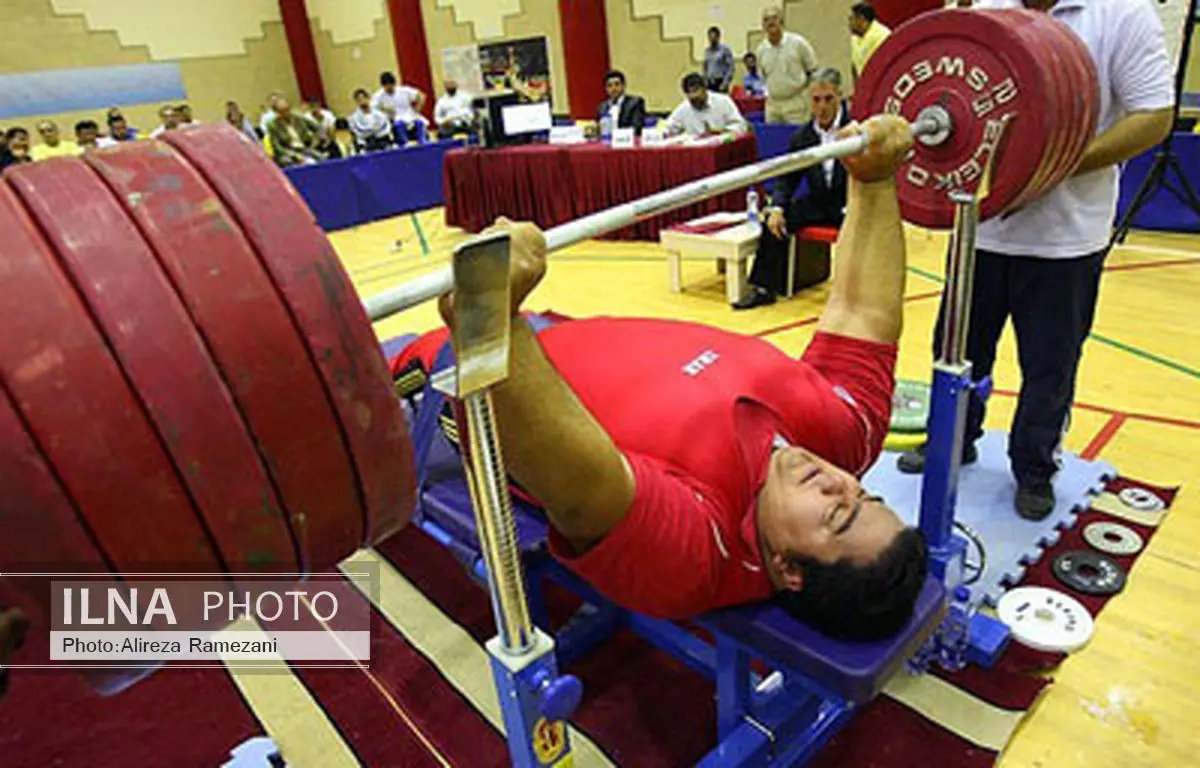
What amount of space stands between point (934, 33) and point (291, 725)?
6.58 feet

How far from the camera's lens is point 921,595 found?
50.3 inches

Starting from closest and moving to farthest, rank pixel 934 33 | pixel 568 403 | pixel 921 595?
1. pixel 568 403
2. pixel 921 595
3. pixel 934 33

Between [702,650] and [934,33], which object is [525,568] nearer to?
[702,650]

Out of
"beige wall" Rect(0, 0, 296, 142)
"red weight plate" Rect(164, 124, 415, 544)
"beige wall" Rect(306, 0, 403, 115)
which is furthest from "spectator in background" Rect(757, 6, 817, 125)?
"beige wall" Rect(0, 0, 296, 142)

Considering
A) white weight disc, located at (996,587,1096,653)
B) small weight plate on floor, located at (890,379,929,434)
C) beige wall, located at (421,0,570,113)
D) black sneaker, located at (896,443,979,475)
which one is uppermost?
beige wall, located at (421,0,570,113)

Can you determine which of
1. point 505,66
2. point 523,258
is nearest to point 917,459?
point 523,258

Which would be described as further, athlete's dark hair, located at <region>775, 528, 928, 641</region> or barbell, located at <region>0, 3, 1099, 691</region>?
athlete's dark hair, located at <region>775, 528, 928, 641</region>

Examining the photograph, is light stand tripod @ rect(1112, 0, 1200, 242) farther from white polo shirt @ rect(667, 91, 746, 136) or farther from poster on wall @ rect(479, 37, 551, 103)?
poster on wall @ rect(479, 37, 551, 103)

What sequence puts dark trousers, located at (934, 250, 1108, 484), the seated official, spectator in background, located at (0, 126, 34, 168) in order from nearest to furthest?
dark trousers, located at (934, 250, 1108, 484) < the seated official < spectator in background, located at (0, 126, 34, 168)

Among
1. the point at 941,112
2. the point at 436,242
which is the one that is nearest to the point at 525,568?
the point at 941,112

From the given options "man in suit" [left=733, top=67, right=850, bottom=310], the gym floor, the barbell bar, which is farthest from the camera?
"man in suit" [left=733, top=67, right=850, bottom=310]

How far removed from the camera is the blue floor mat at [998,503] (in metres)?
2.02

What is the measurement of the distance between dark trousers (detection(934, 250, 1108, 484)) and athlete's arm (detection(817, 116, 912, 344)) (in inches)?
10.6

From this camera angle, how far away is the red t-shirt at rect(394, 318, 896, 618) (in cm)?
117
